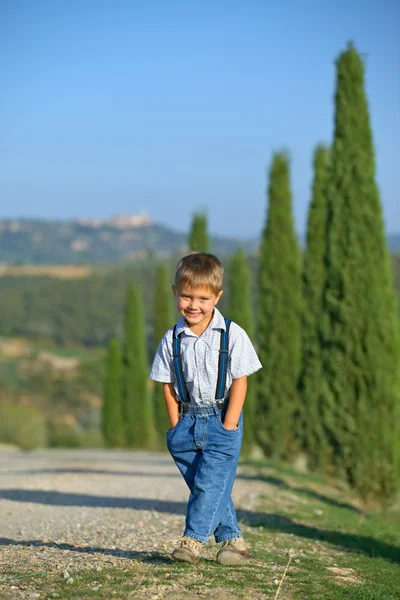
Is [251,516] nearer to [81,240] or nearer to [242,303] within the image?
[242,303]

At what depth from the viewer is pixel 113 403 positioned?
1123 inches

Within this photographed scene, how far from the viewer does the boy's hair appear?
4.40m

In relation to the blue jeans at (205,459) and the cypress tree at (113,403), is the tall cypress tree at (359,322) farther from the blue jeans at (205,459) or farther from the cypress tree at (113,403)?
the cypress tree at (113,403)

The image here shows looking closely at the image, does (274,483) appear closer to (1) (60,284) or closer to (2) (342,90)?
(2) (342,90)

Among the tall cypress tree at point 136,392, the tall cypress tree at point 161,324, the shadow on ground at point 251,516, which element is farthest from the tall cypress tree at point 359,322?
the tall cypress tree at point 136,392

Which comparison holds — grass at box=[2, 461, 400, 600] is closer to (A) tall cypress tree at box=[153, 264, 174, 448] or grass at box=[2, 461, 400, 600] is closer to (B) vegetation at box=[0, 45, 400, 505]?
(B) vegetation at box=[0, 45, 400, 505]

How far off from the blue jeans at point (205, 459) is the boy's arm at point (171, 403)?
4cm

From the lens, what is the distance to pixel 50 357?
6519 cm

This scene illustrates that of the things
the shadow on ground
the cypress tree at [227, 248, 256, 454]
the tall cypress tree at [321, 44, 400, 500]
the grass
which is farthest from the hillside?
the grass

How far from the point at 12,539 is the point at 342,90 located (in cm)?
1012

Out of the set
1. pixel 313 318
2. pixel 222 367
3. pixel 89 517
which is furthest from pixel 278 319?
pixel 222 367

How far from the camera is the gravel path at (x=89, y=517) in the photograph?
4941 millimetres

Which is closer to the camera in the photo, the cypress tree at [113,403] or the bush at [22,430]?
the cypress tree at [113,403]

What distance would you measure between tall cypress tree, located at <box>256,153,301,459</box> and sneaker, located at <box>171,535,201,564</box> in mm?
15187
